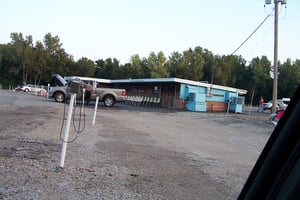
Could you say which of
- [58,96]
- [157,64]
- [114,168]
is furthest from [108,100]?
[157,64]

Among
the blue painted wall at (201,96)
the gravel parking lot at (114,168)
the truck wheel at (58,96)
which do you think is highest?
the blue painted wall at (201,96)

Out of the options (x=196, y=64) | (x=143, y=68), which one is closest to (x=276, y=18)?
(x=196, y=64)

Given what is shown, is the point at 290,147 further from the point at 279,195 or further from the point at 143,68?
the point at 143,68

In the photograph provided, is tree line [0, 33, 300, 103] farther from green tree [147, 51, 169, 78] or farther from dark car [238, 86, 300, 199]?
dark car [238, 86, 300, 199]

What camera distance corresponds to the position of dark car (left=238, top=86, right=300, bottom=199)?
115 centimetres

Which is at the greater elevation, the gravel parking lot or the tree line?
the tree line

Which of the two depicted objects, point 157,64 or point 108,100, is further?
point 157,64

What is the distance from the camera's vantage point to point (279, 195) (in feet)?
3.91

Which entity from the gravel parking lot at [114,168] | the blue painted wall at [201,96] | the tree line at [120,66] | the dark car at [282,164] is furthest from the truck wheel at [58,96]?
the tree line at [120,66]

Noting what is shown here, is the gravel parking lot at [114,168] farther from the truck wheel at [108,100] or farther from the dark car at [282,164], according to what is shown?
the truck wheel at [108,100]

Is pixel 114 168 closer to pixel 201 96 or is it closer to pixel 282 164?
pixel 282 164

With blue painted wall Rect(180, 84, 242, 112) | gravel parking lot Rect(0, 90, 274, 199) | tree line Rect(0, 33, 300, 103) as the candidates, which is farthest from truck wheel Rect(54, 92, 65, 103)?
tree line Rect(0, 33, 300, 103)

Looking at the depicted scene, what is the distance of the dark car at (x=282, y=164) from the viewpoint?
1150mm

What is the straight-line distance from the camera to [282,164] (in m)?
1.24
